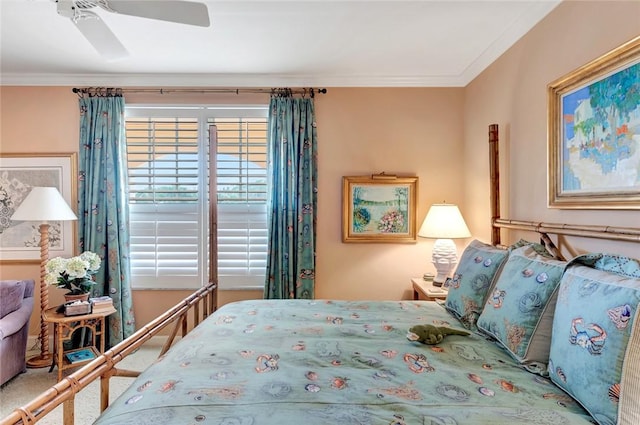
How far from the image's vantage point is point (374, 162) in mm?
3391

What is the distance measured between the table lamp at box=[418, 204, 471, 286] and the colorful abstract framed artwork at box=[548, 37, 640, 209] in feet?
3.01

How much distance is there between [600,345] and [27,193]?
4.32 meters

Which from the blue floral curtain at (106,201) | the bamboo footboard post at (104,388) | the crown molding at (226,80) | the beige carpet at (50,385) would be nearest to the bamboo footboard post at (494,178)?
the crown molding at (226,80)

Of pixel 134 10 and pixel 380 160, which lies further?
pixel 380 160

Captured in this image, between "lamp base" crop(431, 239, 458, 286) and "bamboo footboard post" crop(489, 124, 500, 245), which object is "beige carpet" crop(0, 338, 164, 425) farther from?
"bamboo footboard post" crop(489, 124, 500, 245)

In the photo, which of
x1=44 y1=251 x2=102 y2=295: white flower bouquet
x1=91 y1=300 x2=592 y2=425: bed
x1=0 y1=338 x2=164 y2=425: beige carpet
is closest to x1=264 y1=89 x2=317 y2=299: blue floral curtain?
x1=0 y1=338 x2=164 y2=425: beige carpet

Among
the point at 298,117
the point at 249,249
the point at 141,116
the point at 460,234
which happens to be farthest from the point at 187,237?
the point at 460,234

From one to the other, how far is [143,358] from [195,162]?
185cm

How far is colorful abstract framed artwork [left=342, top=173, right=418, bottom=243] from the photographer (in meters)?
3.36

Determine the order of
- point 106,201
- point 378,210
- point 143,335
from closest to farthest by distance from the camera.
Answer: point 143,335
point 106,201
point 378,210

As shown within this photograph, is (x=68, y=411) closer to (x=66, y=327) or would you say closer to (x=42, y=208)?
(x=66, y=327)

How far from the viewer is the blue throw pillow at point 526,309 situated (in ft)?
4.62

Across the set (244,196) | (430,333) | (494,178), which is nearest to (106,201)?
(244,196)

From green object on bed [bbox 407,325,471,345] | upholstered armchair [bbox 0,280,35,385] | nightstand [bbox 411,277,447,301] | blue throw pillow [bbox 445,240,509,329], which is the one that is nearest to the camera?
green object on bed [bbox 407,325,471,345]
